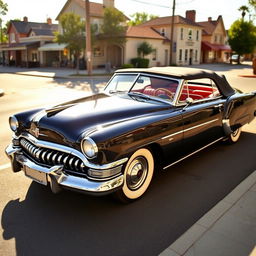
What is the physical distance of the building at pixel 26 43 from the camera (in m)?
38.8

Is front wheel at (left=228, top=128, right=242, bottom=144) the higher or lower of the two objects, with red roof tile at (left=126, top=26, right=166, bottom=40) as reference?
lower

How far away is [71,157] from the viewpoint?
328 centimetres

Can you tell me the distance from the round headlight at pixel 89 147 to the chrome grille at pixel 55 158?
0.15m

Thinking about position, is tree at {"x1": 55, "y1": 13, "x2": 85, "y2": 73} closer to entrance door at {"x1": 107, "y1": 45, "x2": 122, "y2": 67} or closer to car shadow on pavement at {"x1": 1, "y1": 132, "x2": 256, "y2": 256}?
entrance door at {"x1": 107, "y1": 45, "x2": 122, "y2": 67}

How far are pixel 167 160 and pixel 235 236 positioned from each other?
1.36 metres

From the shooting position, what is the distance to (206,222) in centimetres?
316

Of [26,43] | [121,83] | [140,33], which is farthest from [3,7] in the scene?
[121,83]

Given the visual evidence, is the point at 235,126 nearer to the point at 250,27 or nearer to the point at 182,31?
the point at 182,31

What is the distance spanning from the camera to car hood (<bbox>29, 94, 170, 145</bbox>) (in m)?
3.40

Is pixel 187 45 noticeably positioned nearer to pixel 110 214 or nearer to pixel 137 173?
pixel 137 173

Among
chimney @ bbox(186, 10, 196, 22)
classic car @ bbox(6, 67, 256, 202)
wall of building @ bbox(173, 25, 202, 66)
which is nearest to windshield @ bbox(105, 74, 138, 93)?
classic car @ bbox(6, 67, 256, 202)

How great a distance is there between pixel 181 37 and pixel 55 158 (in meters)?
39.1

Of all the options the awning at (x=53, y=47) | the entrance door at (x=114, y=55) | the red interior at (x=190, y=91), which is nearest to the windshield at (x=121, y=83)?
the red interior at (x=190, y=91)

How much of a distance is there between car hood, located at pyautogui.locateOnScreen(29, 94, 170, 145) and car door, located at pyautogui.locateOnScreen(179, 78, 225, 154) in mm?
442
